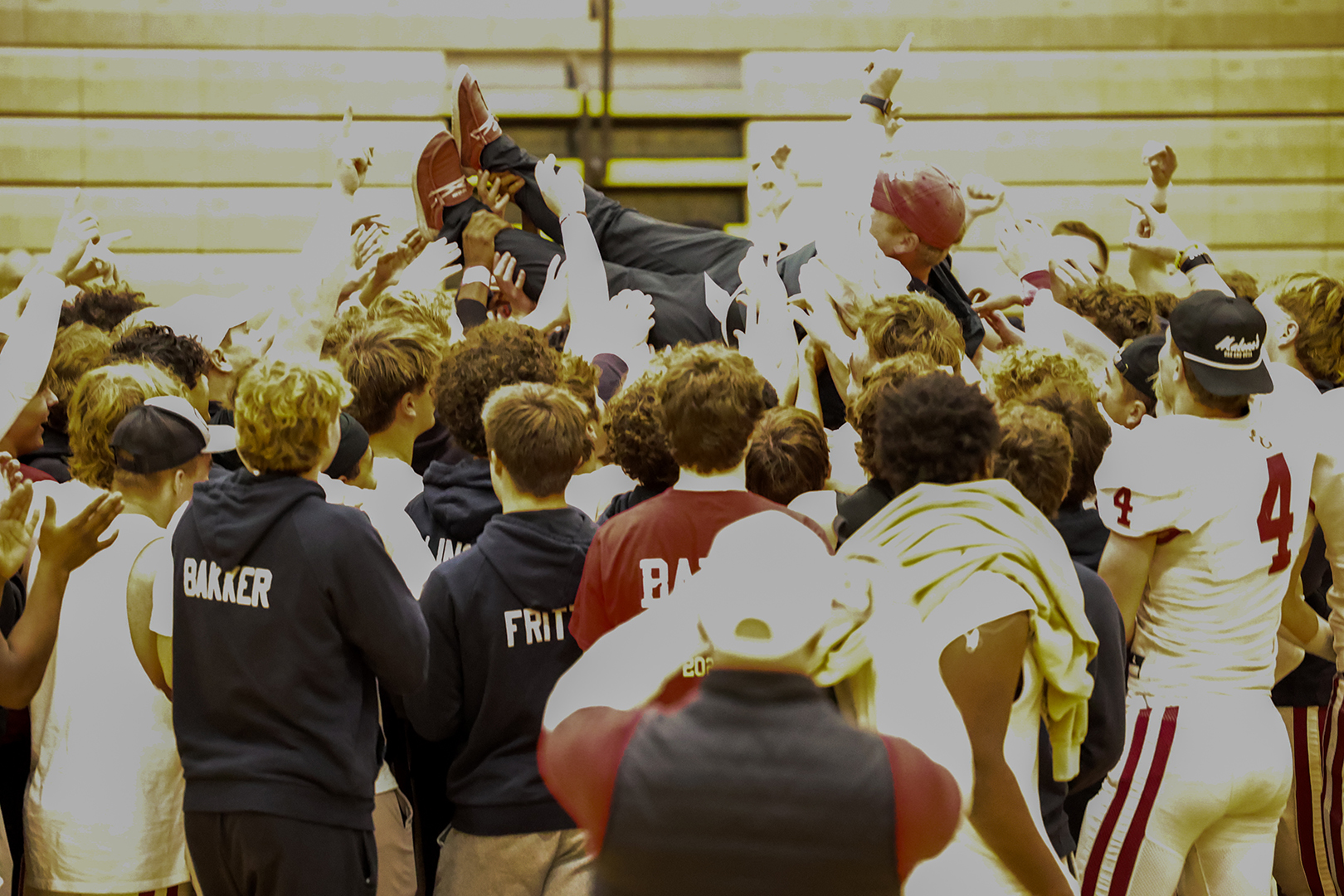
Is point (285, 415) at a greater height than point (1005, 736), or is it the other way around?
point (285, 415)

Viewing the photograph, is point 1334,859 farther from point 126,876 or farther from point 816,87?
point 816,87

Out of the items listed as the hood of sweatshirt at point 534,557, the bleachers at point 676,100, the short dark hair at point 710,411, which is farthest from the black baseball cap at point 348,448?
the bleachers at point 676,100

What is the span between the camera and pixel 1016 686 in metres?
1.89

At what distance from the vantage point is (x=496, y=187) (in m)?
4.53

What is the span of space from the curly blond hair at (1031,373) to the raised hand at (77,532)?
1.85 metres

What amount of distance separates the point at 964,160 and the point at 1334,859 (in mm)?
5559

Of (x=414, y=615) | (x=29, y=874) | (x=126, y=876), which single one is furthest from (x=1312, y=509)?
Answer: (x=29, y=874)

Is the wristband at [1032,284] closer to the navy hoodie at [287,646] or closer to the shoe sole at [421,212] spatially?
the shoe sole at [421,212]

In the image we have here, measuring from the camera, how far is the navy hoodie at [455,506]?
258cm

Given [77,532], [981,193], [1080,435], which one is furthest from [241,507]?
[981,193]

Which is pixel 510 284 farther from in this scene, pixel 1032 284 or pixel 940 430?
pixel 940 430

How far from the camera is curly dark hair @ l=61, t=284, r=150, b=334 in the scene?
14.8ft

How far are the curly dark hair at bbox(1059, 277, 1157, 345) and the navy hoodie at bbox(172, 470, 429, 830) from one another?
105 inches

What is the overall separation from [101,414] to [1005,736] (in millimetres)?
1775
